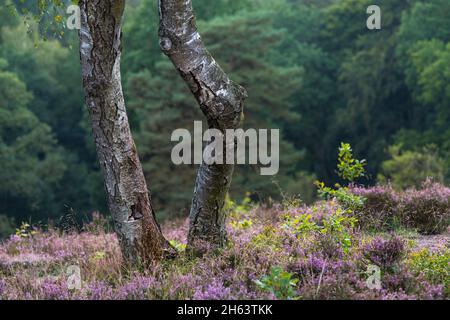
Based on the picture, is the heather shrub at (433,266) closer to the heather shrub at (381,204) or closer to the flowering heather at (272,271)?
the flowering heather at (272,271)

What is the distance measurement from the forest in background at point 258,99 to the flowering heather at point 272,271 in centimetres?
2631

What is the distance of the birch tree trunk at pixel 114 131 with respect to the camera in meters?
6.64

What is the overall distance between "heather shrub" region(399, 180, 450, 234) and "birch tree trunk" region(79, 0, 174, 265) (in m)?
3.33

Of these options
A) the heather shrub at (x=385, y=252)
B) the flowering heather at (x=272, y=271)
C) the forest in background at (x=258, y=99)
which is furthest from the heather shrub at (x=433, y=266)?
the forest in background at (x=258, y=99)

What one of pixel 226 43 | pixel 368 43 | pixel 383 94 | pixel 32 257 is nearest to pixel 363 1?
pixel 368 43

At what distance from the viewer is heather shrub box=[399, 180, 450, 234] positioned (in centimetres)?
868

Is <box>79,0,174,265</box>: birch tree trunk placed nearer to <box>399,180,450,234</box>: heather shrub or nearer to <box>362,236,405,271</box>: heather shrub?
<box>362,236,405,271</box>: heather shrub

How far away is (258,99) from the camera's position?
1704 inches

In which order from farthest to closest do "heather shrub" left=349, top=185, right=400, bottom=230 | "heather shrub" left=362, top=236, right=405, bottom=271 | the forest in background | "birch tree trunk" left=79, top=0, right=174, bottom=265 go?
the forest in background
"heather shrub" left=349, top=185, right=400, bottom=230
"birch tree trunk" left=79, top=0, right=174, bottom=265
"heather shrub" left=362, top=236, right=405, bottom=271

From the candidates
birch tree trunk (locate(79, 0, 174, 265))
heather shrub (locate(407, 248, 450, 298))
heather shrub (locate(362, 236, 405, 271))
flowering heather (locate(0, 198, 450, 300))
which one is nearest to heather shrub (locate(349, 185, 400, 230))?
flowering heather (locate(0, 198, 450, 300))

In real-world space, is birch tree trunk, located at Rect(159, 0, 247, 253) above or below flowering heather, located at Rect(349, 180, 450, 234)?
above

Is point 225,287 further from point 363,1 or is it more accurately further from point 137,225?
point 363,1

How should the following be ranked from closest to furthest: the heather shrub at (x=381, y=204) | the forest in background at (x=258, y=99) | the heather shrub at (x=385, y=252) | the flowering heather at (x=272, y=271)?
1. the flowering heather at (x=272, y=271)
2. the heather shrub at (x=385, y=252)
3. the heather shrub at (x=381, y=204)
4. the forest in background at (x=258, y=99)

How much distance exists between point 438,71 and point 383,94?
478 centimetres
